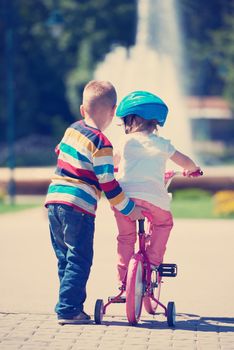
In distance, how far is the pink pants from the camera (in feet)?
20.5

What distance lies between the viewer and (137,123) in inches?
247

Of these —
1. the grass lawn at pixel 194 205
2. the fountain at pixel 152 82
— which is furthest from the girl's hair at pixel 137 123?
the fountain at pixel 152 82

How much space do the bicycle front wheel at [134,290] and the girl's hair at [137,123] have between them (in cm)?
80

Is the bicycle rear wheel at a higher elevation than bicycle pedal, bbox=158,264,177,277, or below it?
below

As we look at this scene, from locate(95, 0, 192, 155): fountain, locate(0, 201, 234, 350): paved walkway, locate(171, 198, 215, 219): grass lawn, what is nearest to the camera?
locate(0, 201, 234, 350): paved walkway

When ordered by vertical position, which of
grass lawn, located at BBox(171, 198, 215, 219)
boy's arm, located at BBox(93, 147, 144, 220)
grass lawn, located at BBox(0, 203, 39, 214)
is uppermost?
boy's arm, located at BBox(93, 147, 144, 220)

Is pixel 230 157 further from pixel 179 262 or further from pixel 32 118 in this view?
pixel 179 262

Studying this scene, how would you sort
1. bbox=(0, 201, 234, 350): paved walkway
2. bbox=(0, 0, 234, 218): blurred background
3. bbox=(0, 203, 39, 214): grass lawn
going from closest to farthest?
bbox=(0, 201, 234, 350): paved walkway, bbox=(0, 203, 39, 214): grass lawn, bbox=(0, 0, 234, 218): blurred background

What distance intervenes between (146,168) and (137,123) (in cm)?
30

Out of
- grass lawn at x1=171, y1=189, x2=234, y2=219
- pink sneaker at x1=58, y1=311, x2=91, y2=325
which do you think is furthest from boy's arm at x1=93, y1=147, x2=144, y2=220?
grass lawn at x1=171, y1=189, x2=234, y2=219

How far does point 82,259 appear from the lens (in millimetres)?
6086

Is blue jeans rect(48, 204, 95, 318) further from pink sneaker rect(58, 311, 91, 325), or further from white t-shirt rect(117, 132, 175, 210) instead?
white t-shirt rect(117, 132, 175, 210)

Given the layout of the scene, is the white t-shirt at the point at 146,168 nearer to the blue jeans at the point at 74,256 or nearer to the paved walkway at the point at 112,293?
the blue jeans at the point at 74,256

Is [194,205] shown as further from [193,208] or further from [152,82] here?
[152,82]
